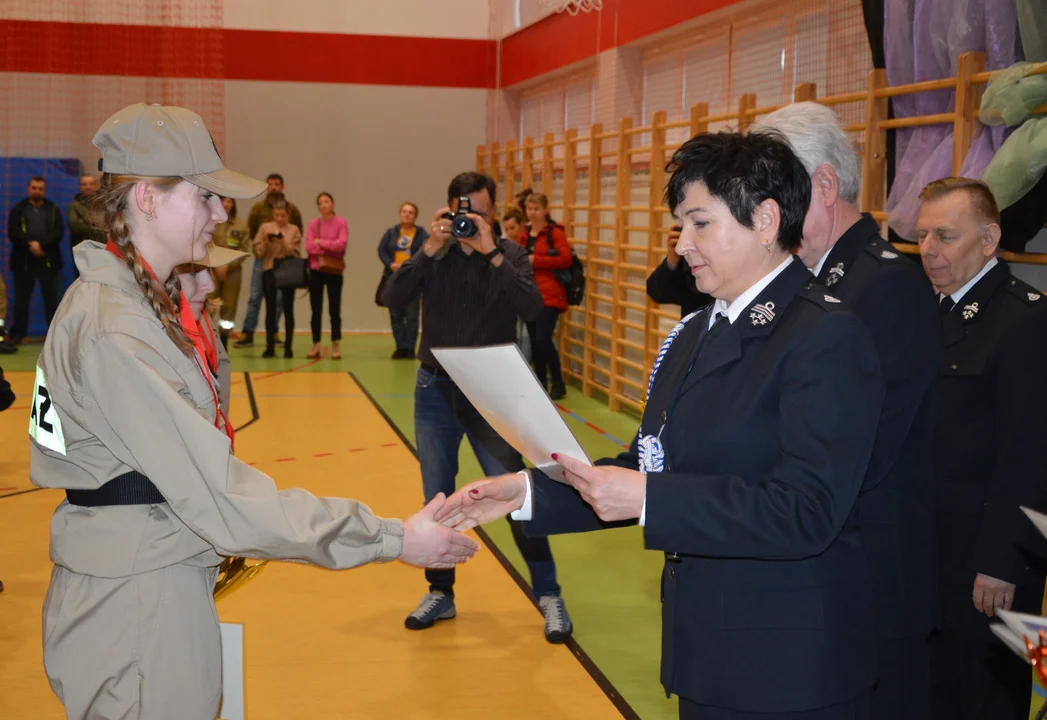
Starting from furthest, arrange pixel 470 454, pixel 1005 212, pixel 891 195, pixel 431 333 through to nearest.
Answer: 1. pixel 470 454
2. pixel 891 195
3. pixel 431 333
4. pixel 1005 212

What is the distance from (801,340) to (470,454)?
21.2 feet

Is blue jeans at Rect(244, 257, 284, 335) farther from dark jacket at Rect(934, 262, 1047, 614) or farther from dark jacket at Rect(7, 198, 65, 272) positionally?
dark jacket at Rect(934, 262, 1047, 614)

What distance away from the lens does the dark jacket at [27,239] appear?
42.1 ft

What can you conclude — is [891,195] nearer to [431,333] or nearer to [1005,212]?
[1005,212]

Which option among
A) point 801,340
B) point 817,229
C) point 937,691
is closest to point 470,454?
point 937,691

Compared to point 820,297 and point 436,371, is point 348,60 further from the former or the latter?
point 820,297

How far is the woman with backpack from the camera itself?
9.95 metres

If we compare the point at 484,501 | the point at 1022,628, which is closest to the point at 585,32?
the point at 484,501

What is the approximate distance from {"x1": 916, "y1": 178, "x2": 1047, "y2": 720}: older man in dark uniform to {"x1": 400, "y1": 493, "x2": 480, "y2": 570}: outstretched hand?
146 cm

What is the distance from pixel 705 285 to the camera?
1998 millimetres

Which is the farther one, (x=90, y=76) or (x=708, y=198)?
(x=90, y=76)

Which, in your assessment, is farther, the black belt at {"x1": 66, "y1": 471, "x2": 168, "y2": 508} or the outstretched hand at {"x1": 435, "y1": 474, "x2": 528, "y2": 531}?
the outstretched hand at {"x1": 435, "y1": 474, "x2": 528, "y2": 531}

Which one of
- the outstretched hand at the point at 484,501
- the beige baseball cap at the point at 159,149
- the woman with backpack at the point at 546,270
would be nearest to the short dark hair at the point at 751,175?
the outstretched hand at the point at 484,501

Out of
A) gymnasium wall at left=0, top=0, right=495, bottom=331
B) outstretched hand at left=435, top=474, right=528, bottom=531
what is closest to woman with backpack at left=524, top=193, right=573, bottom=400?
gymnasium wall at left=0, top=0, right=495, bottom=331
